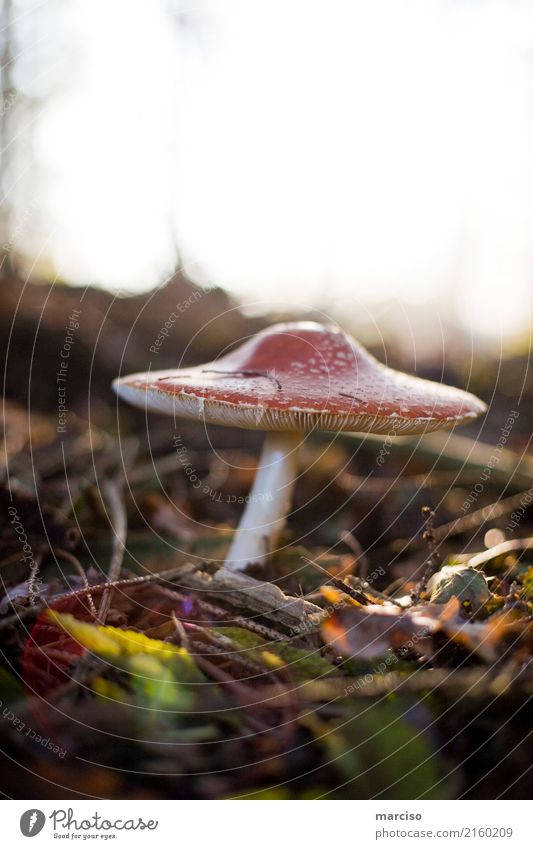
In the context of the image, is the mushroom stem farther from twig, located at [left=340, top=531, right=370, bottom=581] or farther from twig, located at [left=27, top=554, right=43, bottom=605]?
twig, located at [left=27, top=554, right=43, bottom=605]

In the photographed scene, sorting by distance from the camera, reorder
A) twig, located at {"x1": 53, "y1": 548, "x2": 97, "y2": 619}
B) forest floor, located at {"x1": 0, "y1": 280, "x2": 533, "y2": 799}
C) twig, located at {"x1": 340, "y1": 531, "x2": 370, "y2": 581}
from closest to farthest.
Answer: forest floor, located at {"x1": 0, "y1": 280, "x2": 533, "y2": 799} → twig, located at {"x1": 53, "y1": 548, "x2": 97, "y2": 619} → twig, located at {"x1": 340, "y1": 531, "x2": 370, "y2": 581}

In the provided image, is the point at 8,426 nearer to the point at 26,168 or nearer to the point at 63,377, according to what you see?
the point at 63,377

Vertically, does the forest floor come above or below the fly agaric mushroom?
below

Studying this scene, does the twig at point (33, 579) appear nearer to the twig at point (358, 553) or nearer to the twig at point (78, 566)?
the twig at point (78, 566)

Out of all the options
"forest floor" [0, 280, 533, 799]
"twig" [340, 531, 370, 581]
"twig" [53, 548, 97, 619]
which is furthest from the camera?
"twig" [340, 531, 370, 581]
